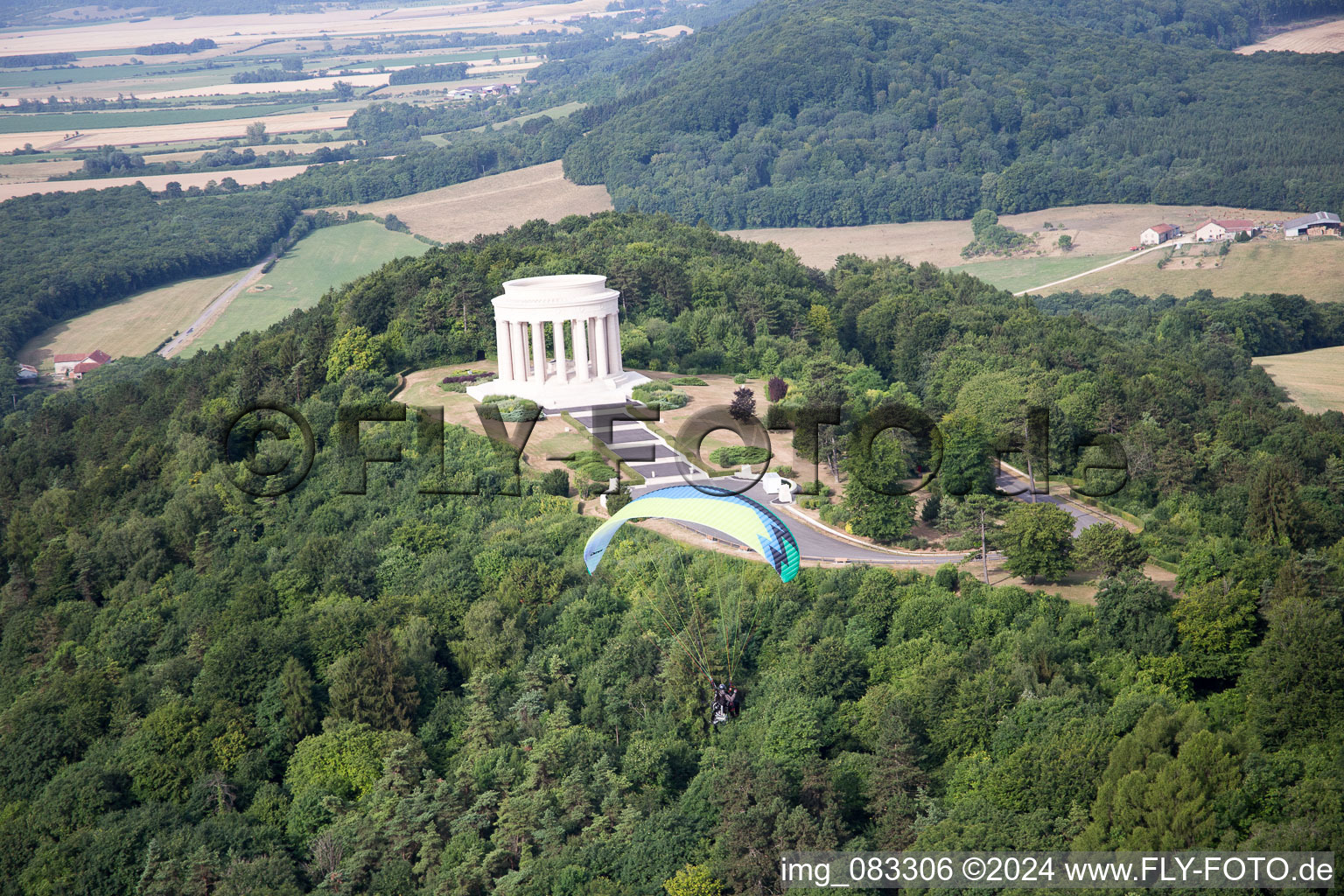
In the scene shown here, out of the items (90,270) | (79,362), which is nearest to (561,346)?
(79,362)

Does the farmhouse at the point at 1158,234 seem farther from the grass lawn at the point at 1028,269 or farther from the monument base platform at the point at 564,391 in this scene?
the monument base platform at the point at 564,391

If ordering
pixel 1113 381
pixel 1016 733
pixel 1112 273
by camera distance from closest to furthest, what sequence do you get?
pixel 1016 733, pixel 1113 381, pixel 1112 273

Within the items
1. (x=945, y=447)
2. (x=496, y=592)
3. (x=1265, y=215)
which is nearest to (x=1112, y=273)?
(x=1265, y=215)

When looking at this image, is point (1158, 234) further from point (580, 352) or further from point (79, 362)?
point (79, 362)

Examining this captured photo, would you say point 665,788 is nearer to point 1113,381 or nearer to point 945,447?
point 945,447

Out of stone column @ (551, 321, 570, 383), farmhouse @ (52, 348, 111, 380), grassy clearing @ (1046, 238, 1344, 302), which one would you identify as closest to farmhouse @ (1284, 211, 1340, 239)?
grassy clearing @ (1046, 238, 1344, 302)

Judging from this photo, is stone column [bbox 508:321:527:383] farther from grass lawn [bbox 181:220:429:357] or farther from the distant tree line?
the distant tree line

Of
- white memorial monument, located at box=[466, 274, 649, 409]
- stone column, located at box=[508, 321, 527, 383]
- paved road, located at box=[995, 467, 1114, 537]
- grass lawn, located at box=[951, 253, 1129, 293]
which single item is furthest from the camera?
grass lawn, located at box=[951, 253, 1129, 293]
